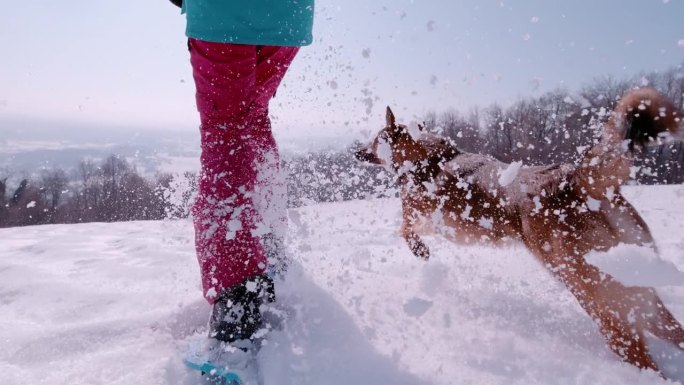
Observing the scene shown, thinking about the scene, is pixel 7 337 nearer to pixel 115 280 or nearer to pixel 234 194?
pixel 115 280

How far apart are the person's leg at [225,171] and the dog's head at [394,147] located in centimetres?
246

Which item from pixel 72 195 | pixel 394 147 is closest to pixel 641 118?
pixel 394 147

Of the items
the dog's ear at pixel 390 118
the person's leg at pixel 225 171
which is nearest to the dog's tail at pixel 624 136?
the person's leg at pixel 225 171

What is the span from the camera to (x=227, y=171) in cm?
152

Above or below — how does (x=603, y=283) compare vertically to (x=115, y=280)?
above

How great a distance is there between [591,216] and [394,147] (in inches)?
87.7

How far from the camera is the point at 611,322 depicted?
1.76 m

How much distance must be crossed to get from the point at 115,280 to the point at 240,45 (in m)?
1.60

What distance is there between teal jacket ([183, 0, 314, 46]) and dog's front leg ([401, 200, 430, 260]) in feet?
6.83

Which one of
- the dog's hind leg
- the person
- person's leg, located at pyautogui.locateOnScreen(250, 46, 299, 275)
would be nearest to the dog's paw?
the dog's hind leg

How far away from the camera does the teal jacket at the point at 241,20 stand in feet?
4.75

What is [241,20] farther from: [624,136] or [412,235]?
[412,235]

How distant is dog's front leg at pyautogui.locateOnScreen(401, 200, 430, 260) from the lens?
124 inches

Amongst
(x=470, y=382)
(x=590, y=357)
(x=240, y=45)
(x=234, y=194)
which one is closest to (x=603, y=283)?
(x=590, y=357)
